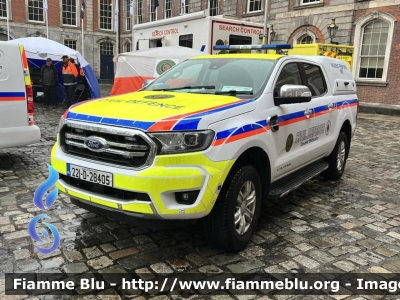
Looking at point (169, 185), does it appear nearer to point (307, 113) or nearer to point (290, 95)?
point (290, 95)

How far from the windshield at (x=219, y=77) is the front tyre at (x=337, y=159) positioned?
2.23m

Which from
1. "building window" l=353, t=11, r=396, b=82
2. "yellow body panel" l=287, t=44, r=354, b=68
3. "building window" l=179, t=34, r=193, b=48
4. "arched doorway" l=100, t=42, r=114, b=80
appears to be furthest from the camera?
"arched doorway" l=100, t=42, r=114, b=80

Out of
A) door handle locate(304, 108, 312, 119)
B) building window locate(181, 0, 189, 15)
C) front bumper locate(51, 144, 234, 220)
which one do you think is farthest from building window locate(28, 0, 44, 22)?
front bumper locate(51, 144, 234, 220)

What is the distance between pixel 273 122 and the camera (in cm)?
387

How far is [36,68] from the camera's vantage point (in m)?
15.5

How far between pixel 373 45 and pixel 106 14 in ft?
90.9

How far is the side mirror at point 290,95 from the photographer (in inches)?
153

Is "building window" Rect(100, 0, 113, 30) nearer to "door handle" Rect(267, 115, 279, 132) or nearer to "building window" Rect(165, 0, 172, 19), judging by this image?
"building window" Rect(165, 0, 172, 19)

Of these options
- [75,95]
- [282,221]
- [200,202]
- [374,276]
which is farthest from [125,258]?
[75,95]

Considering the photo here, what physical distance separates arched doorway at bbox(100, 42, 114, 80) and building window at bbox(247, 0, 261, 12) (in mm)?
18278

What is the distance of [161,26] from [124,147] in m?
11.3

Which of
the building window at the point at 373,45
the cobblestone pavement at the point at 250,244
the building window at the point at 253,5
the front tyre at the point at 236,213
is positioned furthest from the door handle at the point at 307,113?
the building window at the point at 253,5

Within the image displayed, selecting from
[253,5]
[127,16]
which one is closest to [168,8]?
[127,16]

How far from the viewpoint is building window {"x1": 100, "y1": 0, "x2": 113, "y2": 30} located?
37.1 meters
